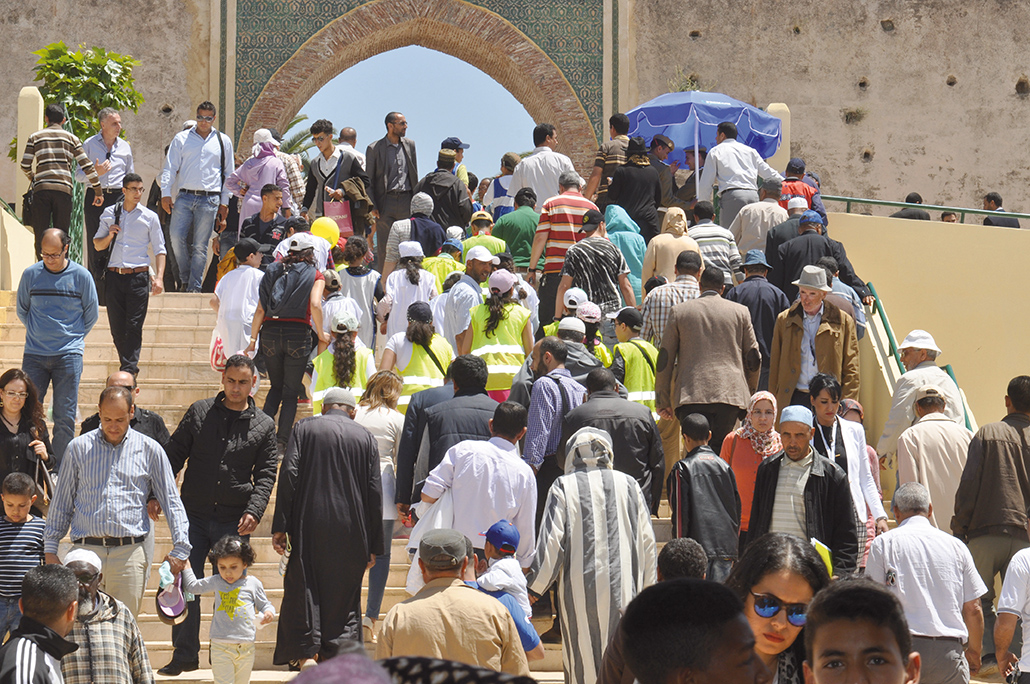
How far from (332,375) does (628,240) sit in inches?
140

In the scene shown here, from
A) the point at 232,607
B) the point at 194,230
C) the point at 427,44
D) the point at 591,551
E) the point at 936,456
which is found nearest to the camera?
the point at 591,551

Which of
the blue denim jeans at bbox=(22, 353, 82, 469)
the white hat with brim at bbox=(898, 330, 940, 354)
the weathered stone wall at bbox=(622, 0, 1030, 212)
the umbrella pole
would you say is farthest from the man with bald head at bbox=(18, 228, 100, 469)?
the weathered stone wall at bbox=(622, 0, 1030, 212)

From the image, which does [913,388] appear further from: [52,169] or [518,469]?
[52,169]

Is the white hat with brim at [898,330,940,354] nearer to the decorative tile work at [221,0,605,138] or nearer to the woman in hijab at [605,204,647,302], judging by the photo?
the woman in hijab at [605,204,647,302]

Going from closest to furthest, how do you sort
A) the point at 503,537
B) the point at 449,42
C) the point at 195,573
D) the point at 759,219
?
the point at 503,537 → the point at 195,573 → the point at 759,219 → the point at 449,42

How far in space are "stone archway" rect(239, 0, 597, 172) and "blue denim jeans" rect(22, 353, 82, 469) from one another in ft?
41.0

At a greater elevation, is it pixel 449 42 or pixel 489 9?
pixel 489 9

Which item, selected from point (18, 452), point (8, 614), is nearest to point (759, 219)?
point (18, 452)

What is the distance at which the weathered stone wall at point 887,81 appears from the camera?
21.5 m

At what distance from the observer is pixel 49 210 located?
36.3 feet

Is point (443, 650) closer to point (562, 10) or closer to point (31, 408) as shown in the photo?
point (31, 408)

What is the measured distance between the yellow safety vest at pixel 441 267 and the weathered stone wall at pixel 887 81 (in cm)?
1177

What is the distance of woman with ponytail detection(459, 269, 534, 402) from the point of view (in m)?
8.70

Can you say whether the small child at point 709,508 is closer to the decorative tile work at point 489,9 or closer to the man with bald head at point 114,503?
the man with bald head at point 114,503
